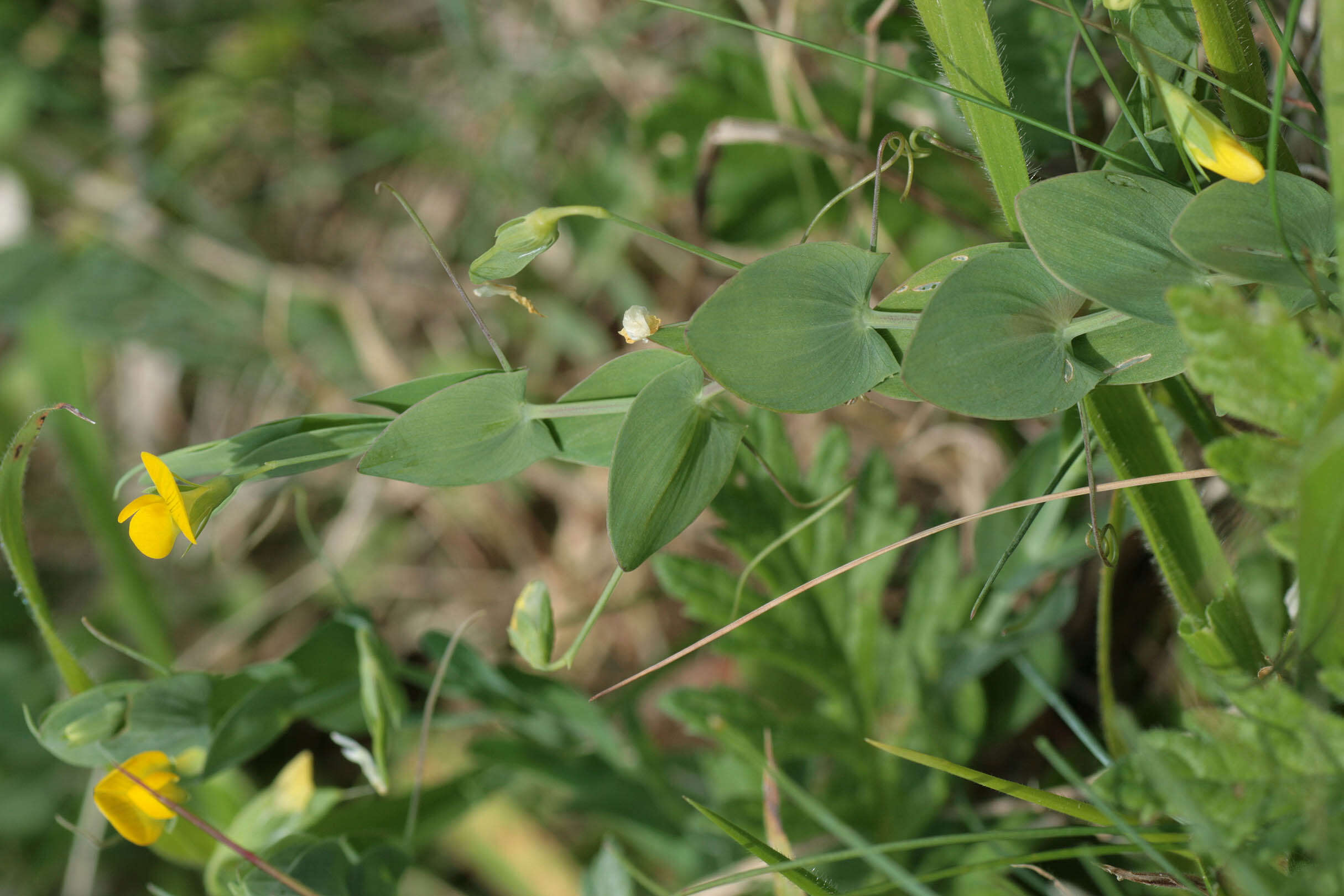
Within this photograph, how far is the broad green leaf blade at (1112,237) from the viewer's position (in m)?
0.63

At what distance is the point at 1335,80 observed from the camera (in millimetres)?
559

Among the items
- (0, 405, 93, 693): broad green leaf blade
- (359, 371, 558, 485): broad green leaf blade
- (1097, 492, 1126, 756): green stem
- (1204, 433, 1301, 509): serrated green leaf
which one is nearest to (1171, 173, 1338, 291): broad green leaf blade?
(1204, 433, 1301, 509): serrated green leaf

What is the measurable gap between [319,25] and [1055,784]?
2.50 metres

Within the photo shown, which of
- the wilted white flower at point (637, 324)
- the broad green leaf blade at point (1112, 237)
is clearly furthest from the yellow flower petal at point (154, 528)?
the broad green leaf blade at point (1112, 237)

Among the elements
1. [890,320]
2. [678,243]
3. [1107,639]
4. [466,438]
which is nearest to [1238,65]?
[890,320]

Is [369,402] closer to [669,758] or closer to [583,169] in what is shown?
[669,758]

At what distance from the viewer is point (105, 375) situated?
A: 2539 millimetres

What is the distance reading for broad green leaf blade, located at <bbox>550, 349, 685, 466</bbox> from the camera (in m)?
0.79

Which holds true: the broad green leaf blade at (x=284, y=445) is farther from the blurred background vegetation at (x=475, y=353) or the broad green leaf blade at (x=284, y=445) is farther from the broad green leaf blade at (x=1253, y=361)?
the broad green leaf blade at (x=1253, y=361)

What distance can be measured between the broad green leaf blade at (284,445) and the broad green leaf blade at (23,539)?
3.9 inches

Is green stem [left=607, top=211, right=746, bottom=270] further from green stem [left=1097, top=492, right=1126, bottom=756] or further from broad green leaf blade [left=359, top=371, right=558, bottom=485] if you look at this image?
green stem [left=1097, top=492, right=1126, bottom=756]

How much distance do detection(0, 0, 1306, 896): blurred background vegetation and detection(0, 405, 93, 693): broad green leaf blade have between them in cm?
38

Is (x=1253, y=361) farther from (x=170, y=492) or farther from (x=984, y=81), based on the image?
(x=170, y=492)

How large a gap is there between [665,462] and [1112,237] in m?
0.38
